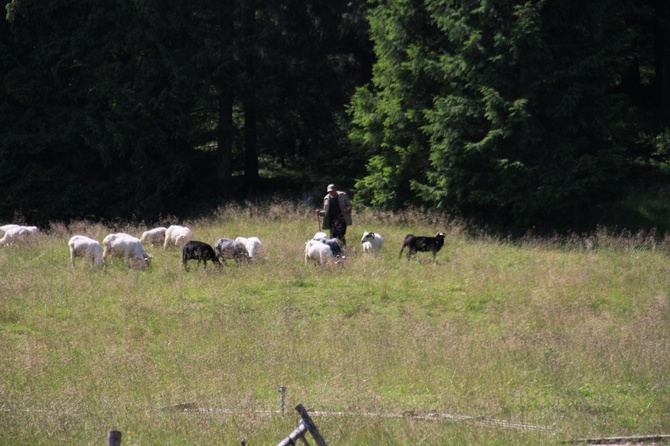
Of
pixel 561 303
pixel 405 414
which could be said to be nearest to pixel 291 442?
pixel 405 414

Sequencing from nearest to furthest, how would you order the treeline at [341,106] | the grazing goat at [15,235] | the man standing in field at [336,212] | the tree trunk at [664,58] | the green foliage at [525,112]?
the man standing in field at [336,212]
the grazing goat at [15,235]
the green foliage at [525,112]
the treeline at [341,106]
the tree trunk at [664,58]

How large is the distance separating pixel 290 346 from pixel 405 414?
3.47 metres

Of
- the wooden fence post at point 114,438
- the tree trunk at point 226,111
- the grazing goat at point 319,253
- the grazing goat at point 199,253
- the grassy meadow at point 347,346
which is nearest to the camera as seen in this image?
the wooden fence post at point 114,438

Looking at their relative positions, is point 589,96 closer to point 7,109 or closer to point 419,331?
point 419,331

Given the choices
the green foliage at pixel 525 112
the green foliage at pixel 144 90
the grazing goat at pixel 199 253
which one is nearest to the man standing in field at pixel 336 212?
the grazing goat at pixel 199 253

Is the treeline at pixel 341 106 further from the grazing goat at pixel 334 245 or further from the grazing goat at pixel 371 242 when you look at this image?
the grazing goat at pixel 334 245

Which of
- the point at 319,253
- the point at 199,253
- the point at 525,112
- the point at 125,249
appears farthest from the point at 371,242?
the point at 525,112

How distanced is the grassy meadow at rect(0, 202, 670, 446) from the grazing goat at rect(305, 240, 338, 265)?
376mm

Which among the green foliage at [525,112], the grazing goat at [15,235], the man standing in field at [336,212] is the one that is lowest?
the grazing goat at [15,235]

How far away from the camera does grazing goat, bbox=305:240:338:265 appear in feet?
57.4

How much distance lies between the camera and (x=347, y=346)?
40.5 ft

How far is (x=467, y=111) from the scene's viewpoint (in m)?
22.4

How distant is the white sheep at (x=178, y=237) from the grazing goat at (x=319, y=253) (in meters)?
3.52

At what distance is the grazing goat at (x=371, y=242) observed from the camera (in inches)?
748
